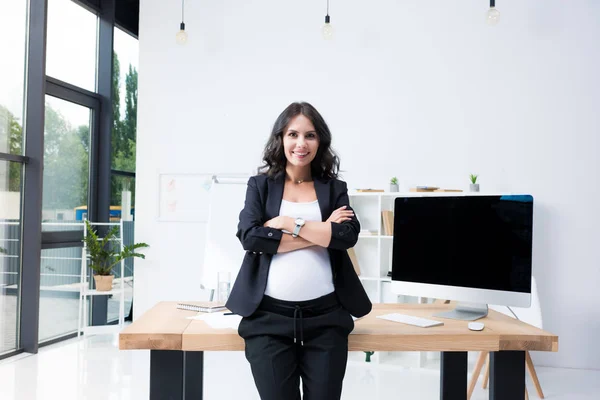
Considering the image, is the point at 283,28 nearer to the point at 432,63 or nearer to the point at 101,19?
the point at 432,63

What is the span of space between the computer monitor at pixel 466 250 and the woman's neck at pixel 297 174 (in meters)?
0.56

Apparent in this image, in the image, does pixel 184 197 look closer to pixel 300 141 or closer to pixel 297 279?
pixel 300 141

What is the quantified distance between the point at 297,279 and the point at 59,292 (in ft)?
13.4

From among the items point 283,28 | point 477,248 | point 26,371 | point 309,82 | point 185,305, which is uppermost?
point 283,28

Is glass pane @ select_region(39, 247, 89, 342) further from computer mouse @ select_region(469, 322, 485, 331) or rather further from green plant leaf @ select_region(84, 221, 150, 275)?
computer mouse @ select_region(469, 322, 485, 331)

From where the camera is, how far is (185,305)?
90.0 inches

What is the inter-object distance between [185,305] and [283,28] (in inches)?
138

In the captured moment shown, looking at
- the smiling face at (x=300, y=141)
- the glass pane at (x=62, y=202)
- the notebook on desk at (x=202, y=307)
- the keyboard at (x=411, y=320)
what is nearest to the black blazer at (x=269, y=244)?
the smiling face at (x=300, y=141)

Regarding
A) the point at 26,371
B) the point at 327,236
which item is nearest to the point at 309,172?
the point at 327,236

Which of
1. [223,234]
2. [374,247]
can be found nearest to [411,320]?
[223,234]

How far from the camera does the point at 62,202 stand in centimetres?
512

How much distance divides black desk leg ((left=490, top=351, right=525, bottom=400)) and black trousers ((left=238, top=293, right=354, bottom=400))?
2.14ft

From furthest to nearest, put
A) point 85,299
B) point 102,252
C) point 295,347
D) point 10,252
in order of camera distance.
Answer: point 102,252 < point 85,299 < point 10,252 < point 295,347

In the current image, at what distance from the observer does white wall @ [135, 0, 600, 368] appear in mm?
4414
